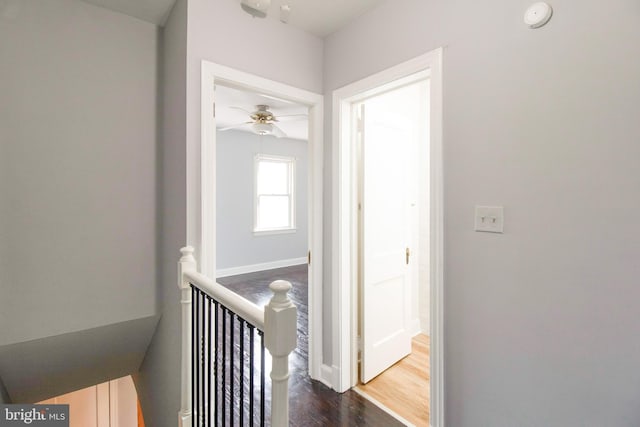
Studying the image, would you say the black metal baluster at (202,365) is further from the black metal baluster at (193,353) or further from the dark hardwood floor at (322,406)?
the dark hardwood floor at (322,406)

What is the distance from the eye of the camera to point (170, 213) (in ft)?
6.95

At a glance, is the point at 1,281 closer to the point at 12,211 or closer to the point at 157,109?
the point at 12,211

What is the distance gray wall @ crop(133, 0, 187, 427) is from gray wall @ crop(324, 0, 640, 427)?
59.1 inches

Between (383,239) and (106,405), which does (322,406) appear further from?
(106,405)

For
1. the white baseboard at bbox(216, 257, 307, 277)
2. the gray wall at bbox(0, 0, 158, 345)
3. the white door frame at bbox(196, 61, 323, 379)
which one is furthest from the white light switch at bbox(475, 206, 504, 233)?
the white baseboard at bbox(216, 257, 307, 277)

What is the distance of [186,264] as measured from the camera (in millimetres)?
1681

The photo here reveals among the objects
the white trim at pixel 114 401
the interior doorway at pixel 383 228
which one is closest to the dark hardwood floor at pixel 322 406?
the interior doorway at pixel 383 228

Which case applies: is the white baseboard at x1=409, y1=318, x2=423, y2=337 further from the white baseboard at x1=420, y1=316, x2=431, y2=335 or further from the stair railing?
the stair railing

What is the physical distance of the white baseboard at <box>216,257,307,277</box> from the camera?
5551 mm

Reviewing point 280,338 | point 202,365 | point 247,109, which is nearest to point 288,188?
point 247,109

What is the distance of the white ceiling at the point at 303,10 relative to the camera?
1.95 meters

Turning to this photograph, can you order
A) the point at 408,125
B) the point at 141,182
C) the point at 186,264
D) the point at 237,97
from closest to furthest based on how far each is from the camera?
1. the point at 186,264
2. the point at 141,182
3. the point at 408,125
4. the point at 237,97

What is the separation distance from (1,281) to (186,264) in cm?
120

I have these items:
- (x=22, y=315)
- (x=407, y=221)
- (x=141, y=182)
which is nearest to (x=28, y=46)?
(x=141, y=182)
